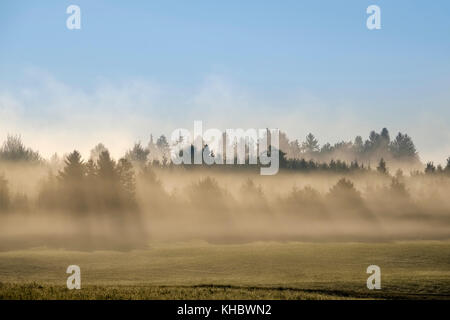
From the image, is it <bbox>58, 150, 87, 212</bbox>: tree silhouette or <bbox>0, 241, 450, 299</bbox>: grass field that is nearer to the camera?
<bbox>0, 241, 450, 299</bbox>: grass field

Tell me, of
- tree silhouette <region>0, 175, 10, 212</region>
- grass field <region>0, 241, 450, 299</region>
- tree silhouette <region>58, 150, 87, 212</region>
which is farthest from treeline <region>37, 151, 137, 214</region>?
grass field <region>0, 241, 450, 299</region>

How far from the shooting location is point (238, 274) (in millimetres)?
65812

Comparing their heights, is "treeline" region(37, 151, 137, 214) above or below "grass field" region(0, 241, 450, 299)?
above

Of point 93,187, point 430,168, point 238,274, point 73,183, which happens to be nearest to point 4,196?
point 73,183

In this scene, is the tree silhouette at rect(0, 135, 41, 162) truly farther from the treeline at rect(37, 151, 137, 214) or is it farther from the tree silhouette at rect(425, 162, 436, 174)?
the tree silhouette at rect(425, 162, 436, 174)

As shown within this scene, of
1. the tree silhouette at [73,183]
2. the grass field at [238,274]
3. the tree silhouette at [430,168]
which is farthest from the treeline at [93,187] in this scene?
the tree silhouette at [430,168]

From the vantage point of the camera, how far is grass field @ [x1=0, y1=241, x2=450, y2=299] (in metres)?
37.7

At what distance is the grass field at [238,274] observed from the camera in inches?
1484

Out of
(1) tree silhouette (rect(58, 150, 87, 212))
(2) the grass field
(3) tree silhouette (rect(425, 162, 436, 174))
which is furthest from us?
(3) tree silhouette (rect(425, 162, 436, 174))

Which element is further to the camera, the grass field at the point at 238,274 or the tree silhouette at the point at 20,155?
the tree silhouette at the point at 20,155

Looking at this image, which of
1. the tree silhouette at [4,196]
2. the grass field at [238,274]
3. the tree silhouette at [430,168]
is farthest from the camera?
the tree silhouette at [430,168]

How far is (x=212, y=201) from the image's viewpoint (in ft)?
490

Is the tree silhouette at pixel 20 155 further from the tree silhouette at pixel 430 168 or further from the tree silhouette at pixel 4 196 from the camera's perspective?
the tree silhouette at pixel 430 168
